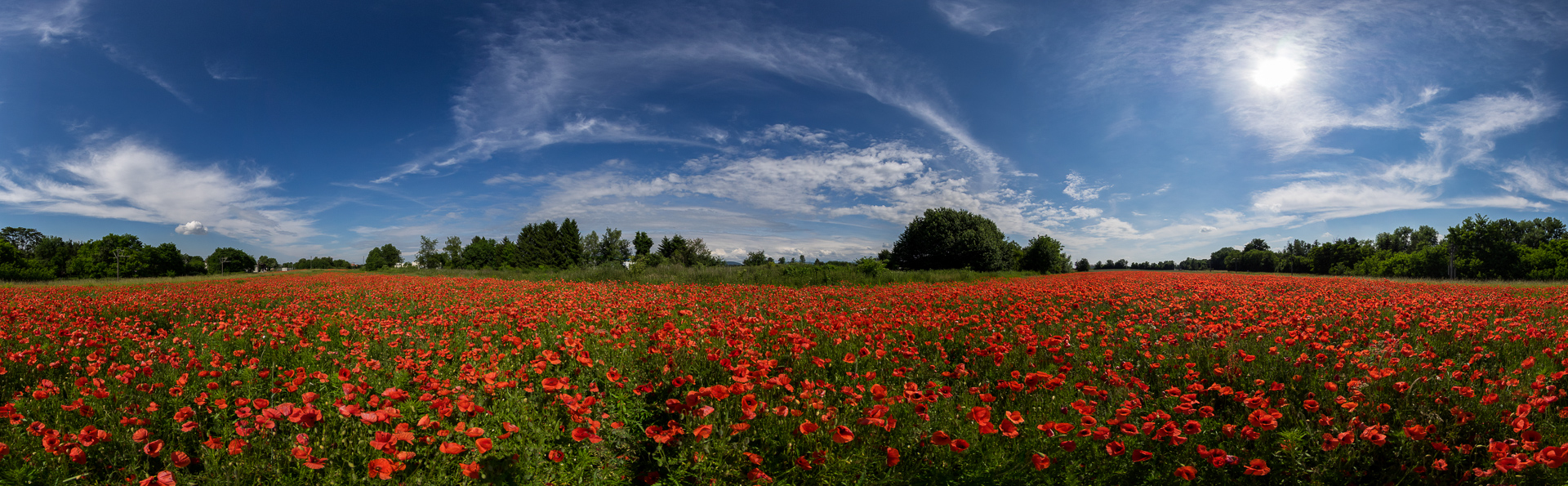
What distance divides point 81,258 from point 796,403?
11367cm

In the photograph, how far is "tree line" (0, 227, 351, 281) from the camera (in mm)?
60938

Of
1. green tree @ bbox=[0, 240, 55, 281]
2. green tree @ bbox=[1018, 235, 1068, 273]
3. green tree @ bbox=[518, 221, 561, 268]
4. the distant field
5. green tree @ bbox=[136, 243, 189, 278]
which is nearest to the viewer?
the distant field

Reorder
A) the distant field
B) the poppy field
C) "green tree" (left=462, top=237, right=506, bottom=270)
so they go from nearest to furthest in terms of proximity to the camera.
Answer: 1. the poppy field
2. the distant field
3. "green tree" (left=462, top=237, right=506, bottom=270)

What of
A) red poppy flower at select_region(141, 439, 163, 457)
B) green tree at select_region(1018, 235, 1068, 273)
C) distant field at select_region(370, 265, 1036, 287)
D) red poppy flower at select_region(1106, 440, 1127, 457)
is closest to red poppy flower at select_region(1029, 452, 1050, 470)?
red poppy flower at select_region(1106, 440, 1127, 457)

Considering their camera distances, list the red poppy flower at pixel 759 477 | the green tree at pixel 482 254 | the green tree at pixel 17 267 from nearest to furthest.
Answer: the red poppy flower at pixel 759 477
the green tree at pixel 17 267
the green tree at pixel 482 254

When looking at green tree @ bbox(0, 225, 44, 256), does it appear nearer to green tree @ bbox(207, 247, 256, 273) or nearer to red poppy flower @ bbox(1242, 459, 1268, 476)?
green tree @ bbox(207, 247, 256, 273)

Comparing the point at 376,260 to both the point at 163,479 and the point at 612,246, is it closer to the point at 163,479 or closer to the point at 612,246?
the point at 612,246

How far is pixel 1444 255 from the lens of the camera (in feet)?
156

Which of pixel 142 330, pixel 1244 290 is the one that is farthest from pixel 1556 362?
pixel 142 330

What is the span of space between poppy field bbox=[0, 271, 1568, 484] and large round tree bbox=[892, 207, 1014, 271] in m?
36.9

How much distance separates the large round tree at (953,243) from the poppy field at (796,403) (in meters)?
36.9

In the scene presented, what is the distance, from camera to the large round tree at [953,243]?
143 feet

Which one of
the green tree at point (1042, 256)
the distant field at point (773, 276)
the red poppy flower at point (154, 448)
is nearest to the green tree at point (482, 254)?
the distant field at point (773, 276)

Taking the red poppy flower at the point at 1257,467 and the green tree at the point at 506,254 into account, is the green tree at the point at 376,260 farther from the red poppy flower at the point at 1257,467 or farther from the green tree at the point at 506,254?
the red poppy flower at the point at 1257,467
